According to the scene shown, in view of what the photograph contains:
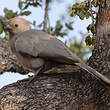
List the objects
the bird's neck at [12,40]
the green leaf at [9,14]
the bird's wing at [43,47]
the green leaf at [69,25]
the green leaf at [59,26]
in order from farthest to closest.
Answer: the green leaf at [69,25] < the green leaf at [59,26] < the green leaf at [9,14] < the bird's neck at [12,40] < the bird's wing at [43,47]

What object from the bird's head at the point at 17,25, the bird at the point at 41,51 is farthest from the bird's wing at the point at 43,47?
the bird's head at the point at 17,25

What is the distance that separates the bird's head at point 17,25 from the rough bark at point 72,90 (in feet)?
4.40

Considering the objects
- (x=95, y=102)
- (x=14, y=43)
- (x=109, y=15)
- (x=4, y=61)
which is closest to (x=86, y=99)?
(x=95, y=102)

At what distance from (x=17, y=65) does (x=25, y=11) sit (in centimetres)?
81

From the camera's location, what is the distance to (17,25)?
18.1ft

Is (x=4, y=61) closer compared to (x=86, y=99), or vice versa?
(x=86, y=99)

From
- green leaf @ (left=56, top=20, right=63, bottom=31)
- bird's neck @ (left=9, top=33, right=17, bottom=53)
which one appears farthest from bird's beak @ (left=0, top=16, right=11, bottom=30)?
green leaf @ (left=56, top=20, right=63, bottom=31)

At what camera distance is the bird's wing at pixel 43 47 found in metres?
4.54

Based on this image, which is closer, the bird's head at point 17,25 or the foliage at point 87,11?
the foliage at point 87,11

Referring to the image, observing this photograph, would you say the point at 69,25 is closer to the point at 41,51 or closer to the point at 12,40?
the point at 12,40

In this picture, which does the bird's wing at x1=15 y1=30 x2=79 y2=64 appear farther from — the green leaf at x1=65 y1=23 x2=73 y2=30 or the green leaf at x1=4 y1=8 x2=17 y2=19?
the green leaf at x1=65 y1=23 x2=73 y2=30

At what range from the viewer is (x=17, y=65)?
5.73 meters

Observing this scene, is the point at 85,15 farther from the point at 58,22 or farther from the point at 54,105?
the point at 58,22

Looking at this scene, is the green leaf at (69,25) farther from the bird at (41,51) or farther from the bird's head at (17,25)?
the bird at (41,51)
